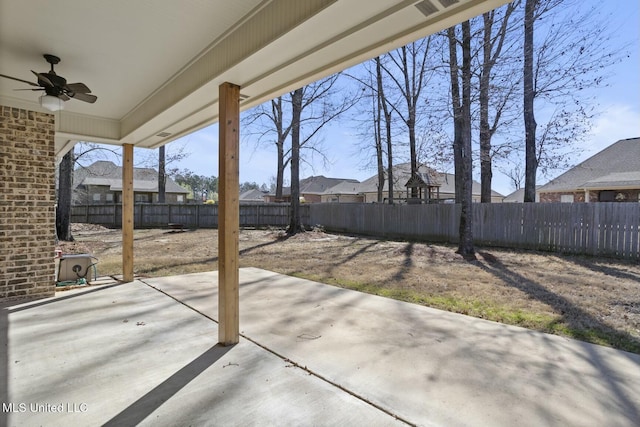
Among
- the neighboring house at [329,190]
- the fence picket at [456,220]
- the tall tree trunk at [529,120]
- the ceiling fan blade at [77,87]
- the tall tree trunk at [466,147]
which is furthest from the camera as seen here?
the neighboring house at [329,190]

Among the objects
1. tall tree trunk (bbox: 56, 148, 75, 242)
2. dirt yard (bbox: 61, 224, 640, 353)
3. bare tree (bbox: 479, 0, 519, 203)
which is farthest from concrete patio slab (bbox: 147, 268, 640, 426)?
tall tree trunk (bbox: 56, 148, 75, 242)

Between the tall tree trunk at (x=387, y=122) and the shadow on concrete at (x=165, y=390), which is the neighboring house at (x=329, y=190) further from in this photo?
the shadow on concrete at (x=165, y=390)

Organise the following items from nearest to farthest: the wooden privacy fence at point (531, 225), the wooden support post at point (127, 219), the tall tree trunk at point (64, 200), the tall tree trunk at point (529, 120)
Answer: the wooden support post at point (127, 219)
the wooden privacy fence at point (531, 225)
the tall tree trunk at point (529, 120)
the tall tree trunk at point (64, 200)

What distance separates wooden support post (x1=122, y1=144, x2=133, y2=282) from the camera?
5.37 meters

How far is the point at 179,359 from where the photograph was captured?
8.78 ft

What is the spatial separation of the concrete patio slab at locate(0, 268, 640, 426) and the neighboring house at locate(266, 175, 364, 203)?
91.0 feet

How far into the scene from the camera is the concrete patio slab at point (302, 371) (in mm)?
1953

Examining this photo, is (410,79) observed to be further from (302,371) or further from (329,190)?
(329,190)

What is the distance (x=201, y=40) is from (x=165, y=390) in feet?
8.89

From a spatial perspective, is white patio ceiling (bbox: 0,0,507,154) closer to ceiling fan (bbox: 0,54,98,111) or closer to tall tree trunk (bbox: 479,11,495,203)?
ceiling fan (bbox: 0,54,98,111)

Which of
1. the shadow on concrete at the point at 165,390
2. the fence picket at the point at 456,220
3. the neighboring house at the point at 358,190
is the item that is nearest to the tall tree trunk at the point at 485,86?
the fence picket at the point at 456,220

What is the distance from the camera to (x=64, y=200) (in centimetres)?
1098

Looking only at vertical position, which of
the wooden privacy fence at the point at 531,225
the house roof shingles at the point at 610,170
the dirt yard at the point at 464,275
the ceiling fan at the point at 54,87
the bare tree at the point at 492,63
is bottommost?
the dirt yard at the point at 464,275

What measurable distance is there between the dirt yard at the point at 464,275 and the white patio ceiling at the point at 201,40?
3.29 meters
